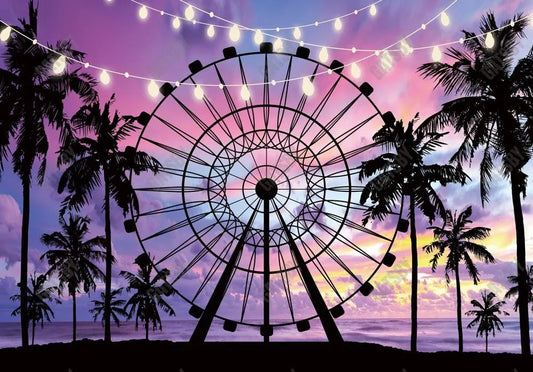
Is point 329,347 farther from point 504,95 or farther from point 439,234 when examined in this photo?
point 439,234

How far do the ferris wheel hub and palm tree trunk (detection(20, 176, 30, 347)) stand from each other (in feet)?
32.3

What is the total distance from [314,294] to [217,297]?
2.27 meters

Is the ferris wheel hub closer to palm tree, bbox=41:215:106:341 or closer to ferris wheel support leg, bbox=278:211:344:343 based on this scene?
ferris wheel support leg, bbox=278:211:344:343

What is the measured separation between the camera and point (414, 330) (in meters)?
21.6

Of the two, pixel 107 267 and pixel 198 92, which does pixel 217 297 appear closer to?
pixel 198 92

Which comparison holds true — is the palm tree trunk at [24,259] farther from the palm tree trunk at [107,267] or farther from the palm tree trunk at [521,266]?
the palm tree trunk at [521,266]

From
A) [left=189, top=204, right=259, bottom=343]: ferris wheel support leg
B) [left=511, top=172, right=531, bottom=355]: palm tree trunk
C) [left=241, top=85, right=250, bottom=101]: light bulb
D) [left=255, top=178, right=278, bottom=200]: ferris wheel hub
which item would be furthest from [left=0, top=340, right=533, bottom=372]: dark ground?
[left=241, top=85, right=250, bottom=101]: light bulb

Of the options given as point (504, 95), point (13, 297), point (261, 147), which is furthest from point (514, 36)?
point (13, 297)

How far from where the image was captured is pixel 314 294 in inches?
509

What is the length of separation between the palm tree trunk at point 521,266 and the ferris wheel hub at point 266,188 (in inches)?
359

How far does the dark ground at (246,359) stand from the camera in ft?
37.4

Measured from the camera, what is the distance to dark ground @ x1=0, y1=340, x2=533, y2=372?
11.4m

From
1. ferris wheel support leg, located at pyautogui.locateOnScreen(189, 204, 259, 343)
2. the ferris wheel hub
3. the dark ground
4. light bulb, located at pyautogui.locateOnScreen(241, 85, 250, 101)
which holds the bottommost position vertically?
the dark ground

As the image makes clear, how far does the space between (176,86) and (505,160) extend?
10925mm
